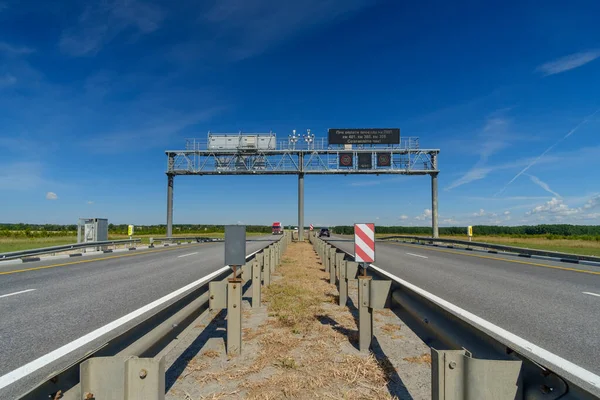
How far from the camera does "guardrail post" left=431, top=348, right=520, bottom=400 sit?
1.75 m

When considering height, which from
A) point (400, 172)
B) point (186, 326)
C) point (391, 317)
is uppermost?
point (400, 172)

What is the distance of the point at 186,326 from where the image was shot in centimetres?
327

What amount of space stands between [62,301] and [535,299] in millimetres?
10007

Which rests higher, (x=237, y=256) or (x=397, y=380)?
(x=237, y=256)

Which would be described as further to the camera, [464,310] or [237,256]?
[464,310]

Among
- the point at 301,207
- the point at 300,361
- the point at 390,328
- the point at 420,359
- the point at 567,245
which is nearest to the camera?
the point at 300,361

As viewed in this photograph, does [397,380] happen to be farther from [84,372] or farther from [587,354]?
[84,372]

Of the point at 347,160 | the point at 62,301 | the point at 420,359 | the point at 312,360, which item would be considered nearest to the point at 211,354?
the point at 312,360

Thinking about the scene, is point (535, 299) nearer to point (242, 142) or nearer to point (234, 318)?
point (234, 318)

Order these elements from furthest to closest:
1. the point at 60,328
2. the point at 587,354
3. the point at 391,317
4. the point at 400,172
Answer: the point at 400,172
the point at 391,317
the point at 60,328
the point at 587,354

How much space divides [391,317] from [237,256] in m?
3.20

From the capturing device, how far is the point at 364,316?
13.6 feet

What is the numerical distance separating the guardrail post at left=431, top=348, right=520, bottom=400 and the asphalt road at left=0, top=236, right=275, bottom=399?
3704 mm

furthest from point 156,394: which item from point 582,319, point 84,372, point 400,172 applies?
point 400,172
